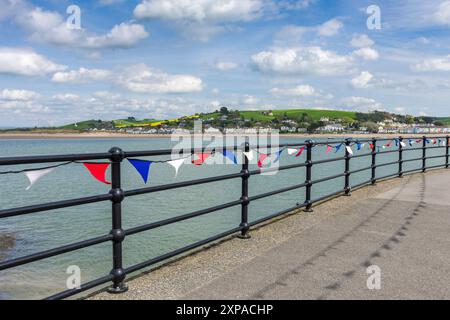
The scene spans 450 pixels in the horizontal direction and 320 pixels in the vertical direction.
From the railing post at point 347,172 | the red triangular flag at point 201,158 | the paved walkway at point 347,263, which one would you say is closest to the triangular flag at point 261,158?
the paved walkway at point 347,263

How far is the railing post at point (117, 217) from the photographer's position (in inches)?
151

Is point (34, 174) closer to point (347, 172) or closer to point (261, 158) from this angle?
point (261, 158)

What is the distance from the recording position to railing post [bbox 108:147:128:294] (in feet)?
12.6

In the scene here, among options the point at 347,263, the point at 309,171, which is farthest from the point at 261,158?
the point at 347,263

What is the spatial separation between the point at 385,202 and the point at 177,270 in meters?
5.40

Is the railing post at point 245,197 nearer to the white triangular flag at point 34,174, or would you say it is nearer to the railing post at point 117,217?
the railing post at point 117,217

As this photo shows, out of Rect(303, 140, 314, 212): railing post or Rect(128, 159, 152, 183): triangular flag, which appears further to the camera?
Rect(303, 140, 314, 212): railing post

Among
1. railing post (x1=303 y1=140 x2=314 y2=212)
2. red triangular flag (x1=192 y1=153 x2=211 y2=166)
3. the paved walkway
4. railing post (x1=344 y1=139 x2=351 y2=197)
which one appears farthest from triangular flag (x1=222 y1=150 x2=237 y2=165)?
railing post (x1=344 y1=139 x2=351 y2=197)

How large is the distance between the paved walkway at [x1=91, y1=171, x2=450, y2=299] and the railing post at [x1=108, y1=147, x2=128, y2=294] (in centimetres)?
16

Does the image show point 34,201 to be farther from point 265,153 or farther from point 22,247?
point 265,153

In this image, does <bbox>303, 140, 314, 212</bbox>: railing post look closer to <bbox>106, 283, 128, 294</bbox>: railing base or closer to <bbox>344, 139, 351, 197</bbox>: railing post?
<bbox>344, 139, 351, 197</bbox>: railing post

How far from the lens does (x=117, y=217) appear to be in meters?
3.91
